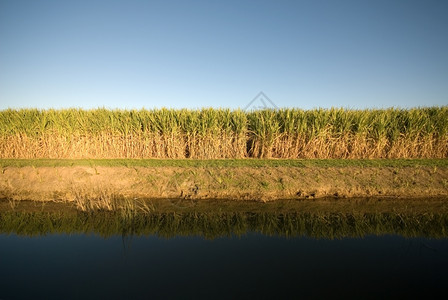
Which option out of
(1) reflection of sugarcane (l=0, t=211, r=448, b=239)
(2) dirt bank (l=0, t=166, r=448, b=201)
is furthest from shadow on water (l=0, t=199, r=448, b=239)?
(2) dirt bank (l=0, t=166, r=448, b=201)

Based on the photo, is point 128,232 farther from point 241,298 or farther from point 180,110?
point 180,110

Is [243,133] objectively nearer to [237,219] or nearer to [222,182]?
[222,182]

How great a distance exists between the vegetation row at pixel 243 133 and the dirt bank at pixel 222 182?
2775mm

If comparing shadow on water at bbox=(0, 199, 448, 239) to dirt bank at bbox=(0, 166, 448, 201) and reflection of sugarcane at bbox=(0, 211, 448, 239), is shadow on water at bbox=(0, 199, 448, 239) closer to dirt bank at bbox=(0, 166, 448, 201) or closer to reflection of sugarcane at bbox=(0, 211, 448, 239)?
reflection of sugarcane at bbox=(0, 211, 448, 239)

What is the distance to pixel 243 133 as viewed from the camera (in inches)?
527

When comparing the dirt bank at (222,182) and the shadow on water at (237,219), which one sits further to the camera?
the dirt bank at (222,182)

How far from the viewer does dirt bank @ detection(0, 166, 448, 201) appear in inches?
373

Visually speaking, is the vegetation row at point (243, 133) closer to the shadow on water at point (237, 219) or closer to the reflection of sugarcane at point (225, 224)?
the shadow on water at point (237, 219)

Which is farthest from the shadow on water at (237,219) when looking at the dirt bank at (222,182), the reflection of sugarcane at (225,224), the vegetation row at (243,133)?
the vegetation row at (243,133)

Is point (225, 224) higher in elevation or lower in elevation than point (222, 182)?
lower

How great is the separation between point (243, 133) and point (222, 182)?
4.22m

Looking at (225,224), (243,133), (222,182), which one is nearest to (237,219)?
(225,224)

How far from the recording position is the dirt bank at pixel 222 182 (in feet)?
31.1

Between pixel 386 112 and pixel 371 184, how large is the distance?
236 inches
